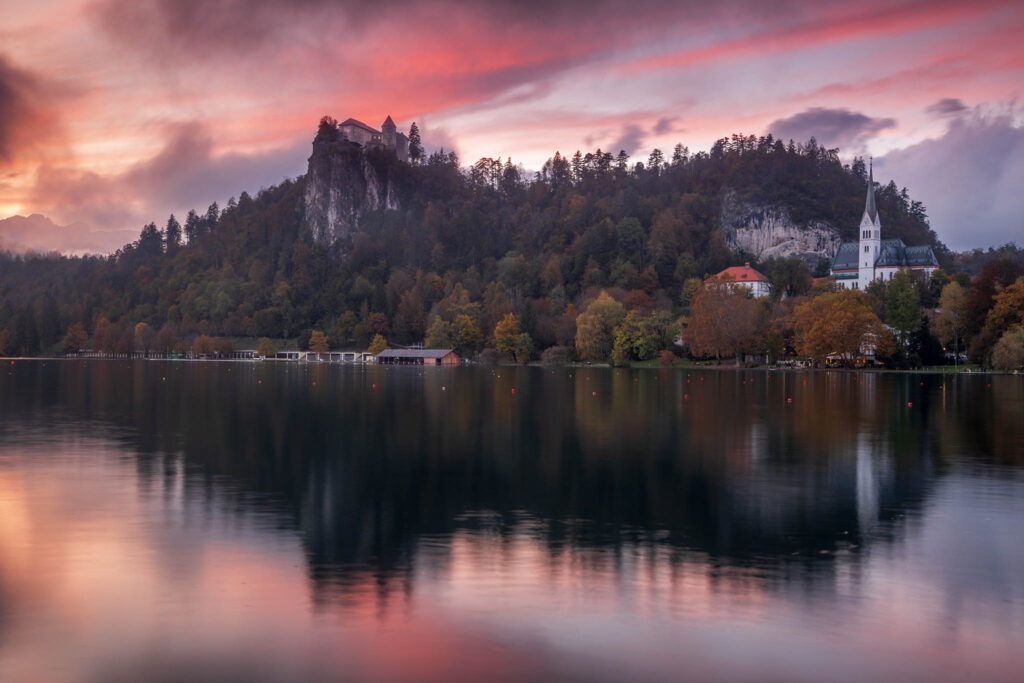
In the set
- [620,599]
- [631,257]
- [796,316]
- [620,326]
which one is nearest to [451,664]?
[620,599]

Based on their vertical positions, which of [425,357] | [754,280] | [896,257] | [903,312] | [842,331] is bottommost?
[425,357]

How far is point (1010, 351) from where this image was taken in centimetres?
9056

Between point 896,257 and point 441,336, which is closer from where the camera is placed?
point 441,336

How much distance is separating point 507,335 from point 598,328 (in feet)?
80.0

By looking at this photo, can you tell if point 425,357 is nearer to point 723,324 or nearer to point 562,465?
point 723,324

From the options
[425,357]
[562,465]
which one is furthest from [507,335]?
[562,465]

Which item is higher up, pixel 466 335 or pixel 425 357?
pixel 466 335

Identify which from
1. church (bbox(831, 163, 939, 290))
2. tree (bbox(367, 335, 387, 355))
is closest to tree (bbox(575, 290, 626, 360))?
tree (bbox(367, 335, 387, 355))

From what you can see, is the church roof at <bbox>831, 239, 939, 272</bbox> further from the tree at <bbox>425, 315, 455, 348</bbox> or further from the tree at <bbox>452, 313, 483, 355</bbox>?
the tree at <bbox>425, 315, 455, 348</bbox>

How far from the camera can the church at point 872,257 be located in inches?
7092

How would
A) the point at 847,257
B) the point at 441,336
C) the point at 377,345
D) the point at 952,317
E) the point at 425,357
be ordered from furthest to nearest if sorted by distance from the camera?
the point at 847,257 → the point at 377,345 → the point at 441,336 → the point at 425,357 → the point at 952,317

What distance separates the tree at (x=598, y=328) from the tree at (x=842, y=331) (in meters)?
33.0

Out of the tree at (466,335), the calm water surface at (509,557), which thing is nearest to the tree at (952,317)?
the calm water surface at (509,557)

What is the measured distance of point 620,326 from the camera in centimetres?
13712
